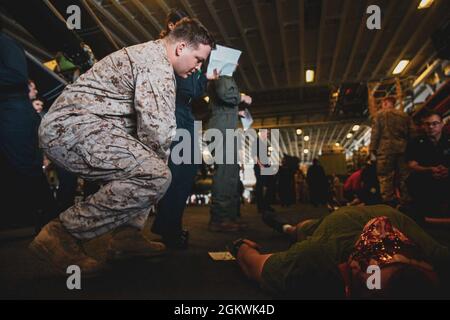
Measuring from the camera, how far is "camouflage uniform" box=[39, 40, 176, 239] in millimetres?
1275

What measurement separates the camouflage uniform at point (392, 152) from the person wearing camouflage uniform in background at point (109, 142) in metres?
3.99

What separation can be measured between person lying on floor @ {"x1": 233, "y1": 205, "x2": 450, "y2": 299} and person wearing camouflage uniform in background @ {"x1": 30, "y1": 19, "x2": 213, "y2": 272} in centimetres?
67

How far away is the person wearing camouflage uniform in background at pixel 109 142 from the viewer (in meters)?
1.28

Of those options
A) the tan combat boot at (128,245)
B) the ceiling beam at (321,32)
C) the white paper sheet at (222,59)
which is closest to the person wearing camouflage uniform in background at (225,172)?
the white paper sheet at (222,59)

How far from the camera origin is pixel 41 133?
128 cm

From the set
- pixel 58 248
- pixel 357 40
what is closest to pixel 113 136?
pixel 58 248

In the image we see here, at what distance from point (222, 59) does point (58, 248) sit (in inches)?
80.7

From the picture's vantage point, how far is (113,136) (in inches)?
51.4

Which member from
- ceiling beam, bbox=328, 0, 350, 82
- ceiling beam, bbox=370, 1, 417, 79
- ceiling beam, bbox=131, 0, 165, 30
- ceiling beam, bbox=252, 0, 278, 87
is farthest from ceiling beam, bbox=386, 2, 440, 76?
ceiling beam, bbox=131, 0, 165, 30

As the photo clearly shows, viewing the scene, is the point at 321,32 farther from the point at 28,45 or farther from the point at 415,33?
the point at 28,45

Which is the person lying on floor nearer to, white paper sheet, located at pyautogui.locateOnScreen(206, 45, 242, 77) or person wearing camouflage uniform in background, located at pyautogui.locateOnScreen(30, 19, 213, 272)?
person wearing camouflage uniform in background, located at pyautogui.locateOnScreen(30, 19, 213, 272)
